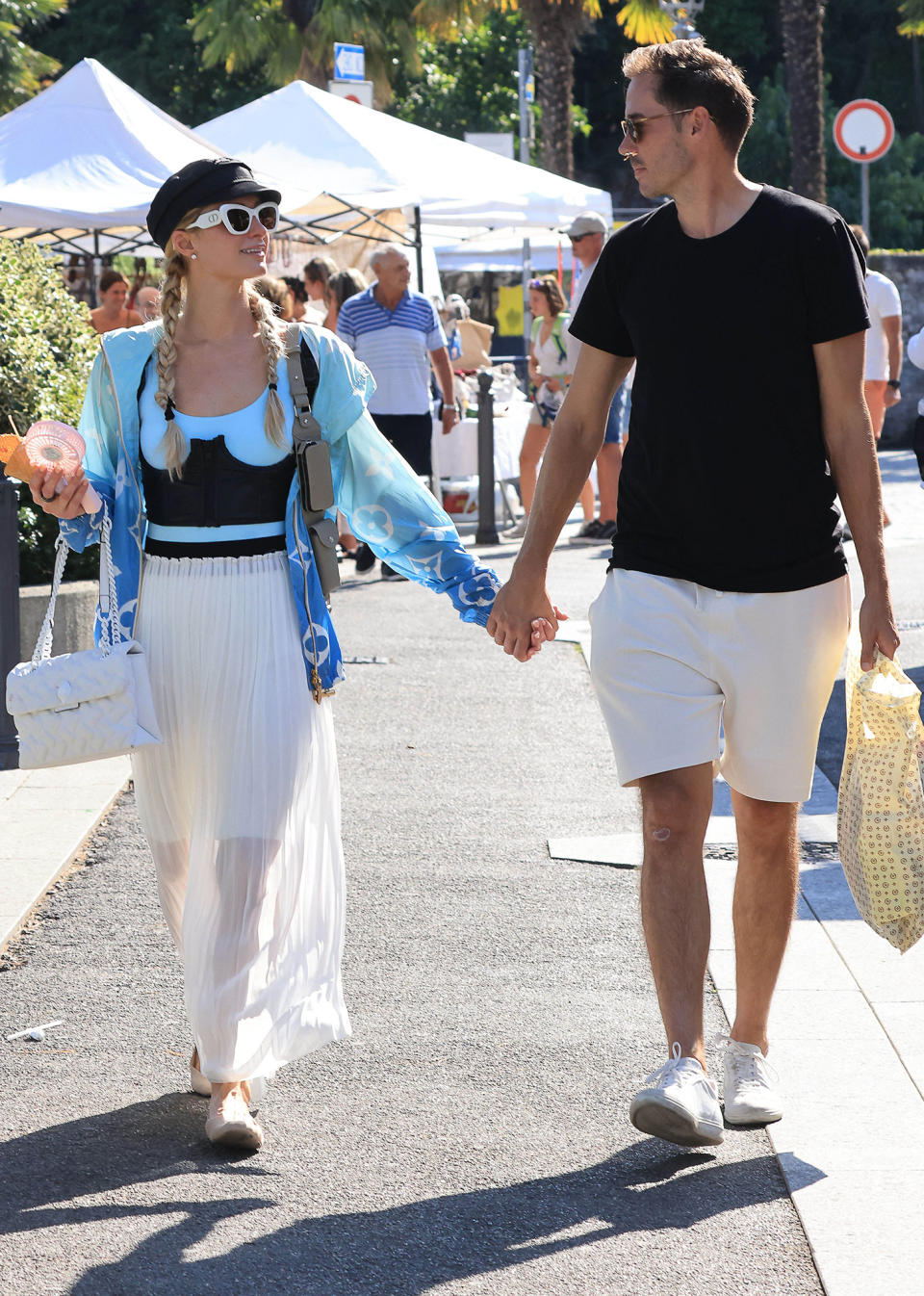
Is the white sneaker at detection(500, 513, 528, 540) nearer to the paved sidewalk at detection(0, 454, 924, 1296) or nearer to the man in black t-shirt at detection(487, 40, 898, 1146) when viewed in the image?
the paved sidewalk at detection(0, 454, 924, 1296)

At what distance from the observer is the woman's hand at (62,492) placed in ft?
11.9

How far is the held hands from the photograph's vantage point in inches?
155

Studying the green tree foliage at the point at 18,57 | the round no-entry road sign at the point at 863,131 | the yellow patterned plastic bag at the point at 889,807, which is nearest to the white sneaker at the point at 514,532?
the round no-entry road sign at the point at 863,131

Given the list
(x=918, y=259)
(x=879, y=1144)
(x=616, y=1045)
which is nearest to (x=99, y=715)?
(x=616, y=1045)

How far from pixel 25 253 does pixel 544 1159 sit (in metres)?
7.45

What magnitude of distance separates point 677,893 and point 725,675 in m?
0.45

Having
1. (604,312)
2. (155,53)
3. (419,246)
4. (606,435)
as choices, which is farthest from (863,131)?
(155,53)

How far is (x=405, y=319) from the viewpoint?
40.3ft

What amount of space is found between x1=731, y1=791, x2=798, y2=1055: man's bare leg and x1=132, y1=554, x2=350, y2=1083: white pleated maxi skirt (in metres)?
0.86

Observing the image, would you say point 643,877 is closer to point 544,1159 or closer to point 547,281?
point 544,1159

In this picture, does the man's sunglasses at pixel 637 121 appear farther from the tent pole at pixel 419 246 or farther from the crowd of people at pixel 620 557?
the tent pole at pixel 419 246

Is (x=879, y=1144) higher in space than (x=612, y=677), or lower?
lower

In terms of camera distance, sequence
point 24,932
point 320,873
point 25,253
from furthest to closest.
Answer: point 25,253 → point 24,932 → point 320,873

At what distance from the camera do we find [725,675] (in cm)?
374
